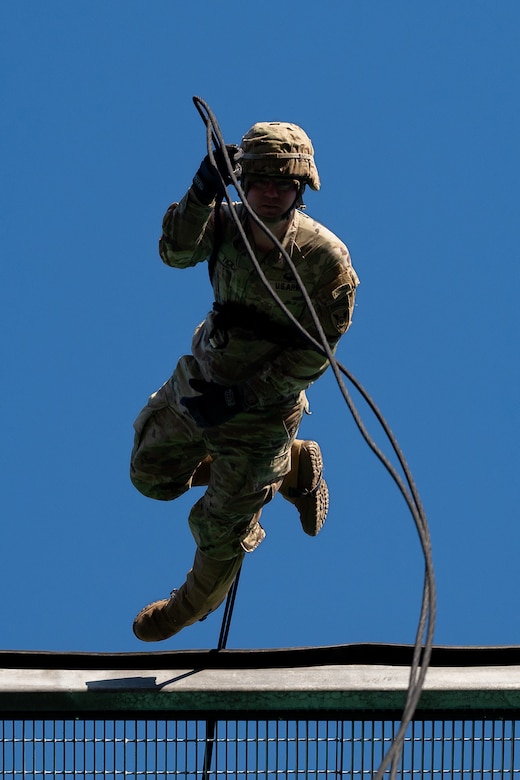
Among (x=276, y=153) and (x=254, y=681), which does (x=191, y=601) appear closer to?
(x=254, y=681)

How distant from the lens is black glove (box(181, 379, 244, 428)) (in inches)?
432

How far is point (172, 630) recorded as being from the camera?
12281mm

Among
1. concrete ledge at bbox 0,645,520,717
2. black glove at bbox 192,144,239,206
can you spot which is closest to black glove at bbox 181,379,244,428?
black glove at bbox 192,144,239,206

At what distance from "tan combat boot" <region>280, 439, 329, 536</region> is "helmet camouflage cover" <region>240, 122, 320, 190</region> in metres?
2.35

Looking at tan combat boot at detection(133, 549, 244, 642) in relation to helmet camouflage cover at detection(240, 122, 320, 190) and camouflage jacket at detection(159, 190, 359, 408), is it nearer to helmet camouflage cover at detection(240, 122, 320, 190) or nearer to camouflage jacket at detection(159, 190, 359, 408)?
camouflage jacket at detection(159, 190, 359, 408)

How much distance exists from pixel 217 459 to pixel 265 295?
1.21 m

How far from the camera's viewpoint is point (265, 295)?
10.7 metres

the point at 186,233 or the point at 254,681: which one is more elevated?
the point at 186,233

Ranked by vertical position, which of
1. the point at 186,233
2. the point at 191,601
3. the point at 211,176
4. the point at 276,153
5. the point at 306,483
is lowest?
the point at 191,601

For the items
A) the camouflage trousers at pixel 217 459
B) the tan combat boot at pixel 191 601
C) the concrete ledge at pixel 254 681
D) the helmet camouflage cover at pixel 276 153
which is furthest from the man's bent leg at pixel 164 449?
the helmet camouflage cover at pixel 276 153

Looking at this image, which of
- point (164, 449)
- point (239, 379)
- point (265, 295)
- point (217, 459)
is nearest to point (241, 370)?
point (239, 379)

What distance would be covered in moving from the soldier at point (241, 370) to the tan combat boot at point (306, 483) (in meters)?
0.01

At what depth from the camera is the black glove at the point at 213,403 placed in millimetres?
10984

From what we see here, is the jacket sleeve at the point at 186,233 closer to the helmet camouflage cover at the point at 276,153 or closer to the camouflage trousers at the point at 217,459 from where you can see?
the helmet camouflage cover at the point at 276,153
